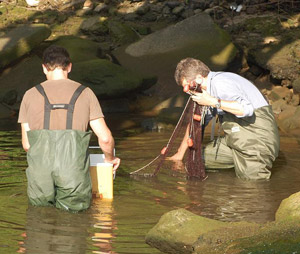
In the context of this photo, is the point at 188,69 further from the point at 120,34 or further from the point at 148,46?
the point at 120,34

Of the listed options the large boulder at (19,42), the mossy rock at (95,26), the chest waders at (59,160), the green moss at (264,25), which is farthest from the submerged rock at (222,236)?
the mossy rock at (95,26)

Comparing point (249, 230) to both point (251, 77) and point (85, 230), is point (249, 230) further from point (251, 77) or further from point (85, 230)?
point (251, 77)

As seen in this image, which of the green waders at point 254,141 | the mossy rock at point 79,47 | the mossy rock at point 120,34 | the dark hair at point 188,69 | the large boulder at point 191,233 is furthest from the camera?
the mossy rock at point 120,34

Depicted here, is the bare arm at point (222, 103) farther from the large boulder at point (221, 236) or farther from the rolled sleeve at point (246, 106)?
the large boulder at point (221, 236)

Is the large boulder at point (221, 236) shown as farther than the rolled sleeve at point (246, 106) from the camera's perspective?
No

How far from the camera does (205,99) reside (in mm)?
8438

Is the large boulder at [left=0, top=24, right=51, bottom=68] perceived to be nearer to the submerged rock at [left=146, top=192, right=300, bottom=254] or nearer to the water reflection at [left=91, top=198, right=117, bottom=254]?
the water reflection at [left=91, top=198, right=117, bottom=254]

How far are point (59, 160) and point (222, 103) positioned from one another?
214 centimetres

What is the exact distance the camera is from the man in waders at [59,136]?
23.0 feet

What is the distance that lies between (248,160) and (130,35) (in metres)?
9.04

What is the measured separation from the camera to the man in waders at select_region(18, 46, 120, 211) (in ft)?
23.0

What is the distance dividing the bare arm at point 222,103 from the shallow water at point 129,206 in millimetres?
812

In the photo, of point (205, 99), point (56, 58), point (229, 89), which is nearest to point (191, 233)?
point (56, 58)

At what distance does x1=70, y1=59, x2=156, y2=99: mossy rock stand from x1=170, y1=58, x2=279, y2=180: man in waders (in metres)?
5.48
